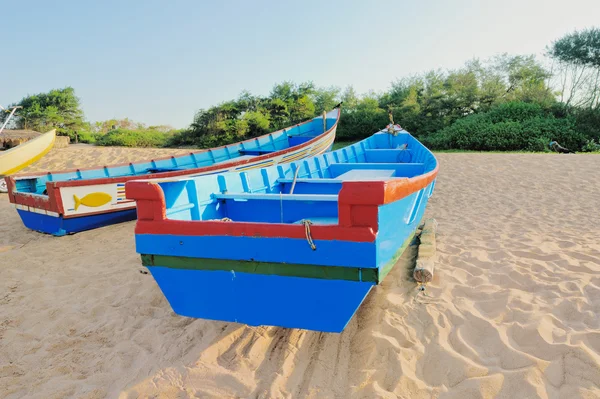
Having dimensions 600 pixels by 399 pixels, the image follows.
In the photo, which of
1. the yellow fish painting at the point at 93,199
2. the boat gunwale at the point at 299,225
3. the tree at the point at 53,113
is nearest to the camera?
the boat gunwale at the point at 299,225

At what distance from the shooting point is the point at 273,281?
7.12 ft

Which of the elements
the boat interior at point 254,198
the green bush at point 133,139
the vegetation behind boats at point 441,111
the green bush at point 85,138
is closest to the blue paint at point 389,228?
the boat interior at point 254,198

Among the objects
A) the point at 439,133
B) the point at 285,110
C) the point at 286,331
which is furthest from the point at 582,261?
the point at 285,110

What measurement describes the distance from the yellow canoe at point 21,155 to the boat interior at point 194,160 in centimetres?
517

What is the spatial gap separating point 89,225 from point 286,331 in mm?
4395

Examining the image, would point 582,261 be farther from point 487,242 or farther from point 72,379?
point 72,379

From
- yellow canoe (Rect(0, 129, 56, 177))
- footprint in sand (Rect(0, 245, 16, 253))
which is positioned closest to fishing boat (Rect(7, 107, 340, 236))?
footprint in sand (Rect(0, 245, 16, 253))

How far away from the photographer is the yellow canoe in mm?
10172

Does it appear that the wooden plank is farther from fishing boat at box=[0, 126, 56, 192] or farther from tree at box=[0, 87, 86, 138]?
tree at box=[0, 87, 86, 138]

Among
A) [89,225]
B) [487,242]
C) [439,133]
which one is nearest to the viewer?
[487,242]

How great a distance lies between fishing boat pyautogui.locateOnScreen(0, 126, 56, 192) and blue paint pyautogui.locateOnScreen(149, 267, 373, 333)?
10.6 meters

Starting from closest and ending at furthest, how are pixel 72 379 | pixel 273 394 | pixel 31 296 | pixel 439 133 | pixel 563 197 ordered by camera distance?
pixel 273 394 < pixel 72 379 < pixel 31 296 < pixel 563 197 < pixel 439 133

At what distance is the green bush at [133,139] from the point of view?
2058cm

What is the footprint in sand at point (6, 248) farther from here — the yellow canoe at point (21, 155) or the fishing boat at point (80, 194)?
the yellow canoe at point (21, 155)
